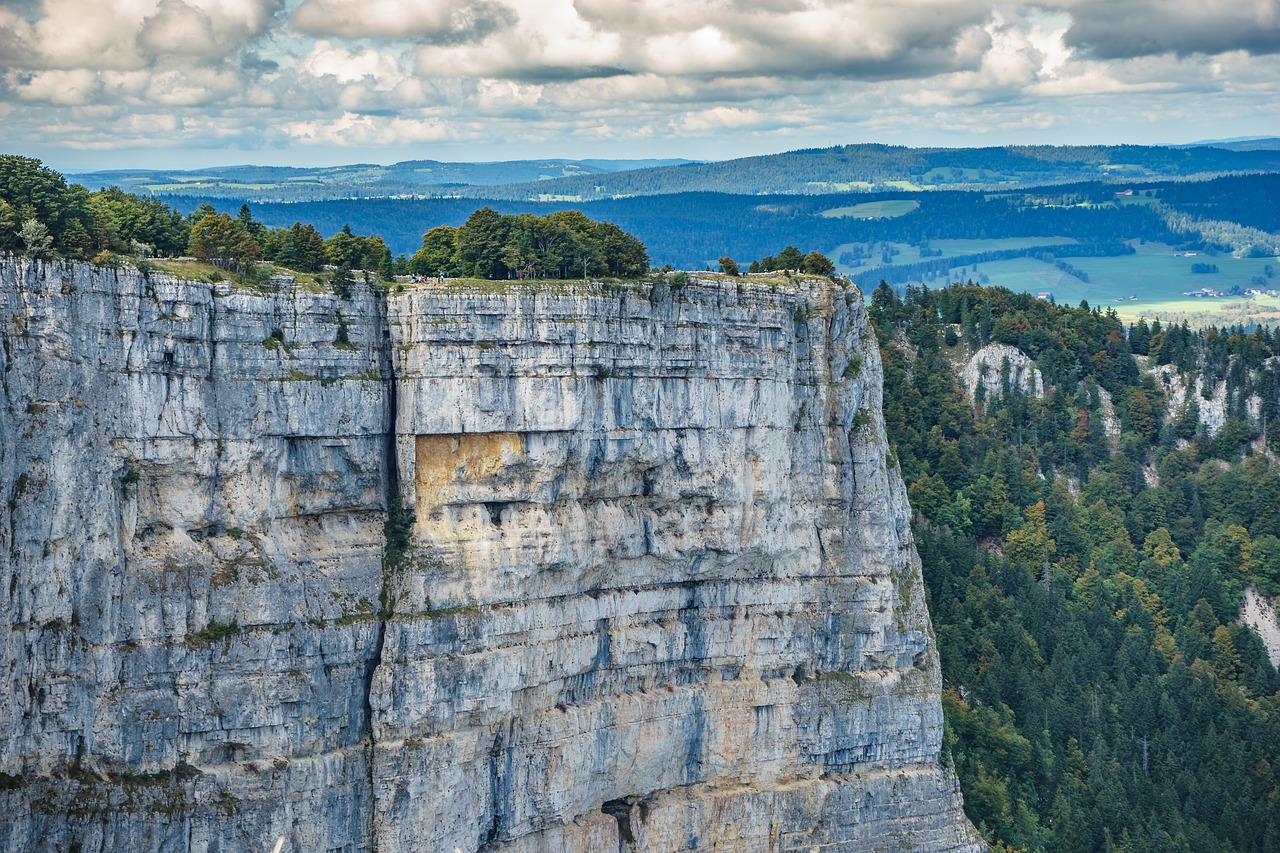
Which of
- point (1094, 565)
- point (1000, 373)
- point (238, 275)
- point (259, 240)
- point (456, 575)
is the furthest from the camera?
point (1000, 373)

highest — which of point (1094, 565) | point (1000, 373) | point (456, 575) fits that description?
point (456, 575)

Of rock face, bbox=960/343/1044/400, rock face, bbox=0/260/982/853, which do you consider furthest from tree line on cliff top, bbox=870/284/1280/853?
rock face, bbox=0/260/982/853

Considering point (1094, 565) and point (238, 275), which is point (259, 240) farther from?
point (1094, 565)

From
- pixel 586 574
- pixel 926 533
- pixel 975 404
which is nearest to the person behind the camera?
pixel 586 574

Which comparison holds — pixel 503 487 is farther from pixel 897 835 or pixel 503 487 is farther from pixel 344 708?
pixel 897 835

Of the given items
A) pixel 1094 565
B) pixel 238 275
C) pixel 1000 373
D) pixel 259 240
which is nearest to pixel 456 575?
pixel 238 275

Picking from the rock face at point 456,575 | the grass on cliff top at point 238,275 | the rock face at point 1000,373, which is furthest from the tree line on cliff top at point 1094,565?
the grass on cliff top at point 238,275

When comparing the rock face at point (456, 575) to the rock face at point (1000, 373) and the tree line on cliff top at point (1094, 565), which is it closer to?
the tree line on cliff top at point (1094, 565)

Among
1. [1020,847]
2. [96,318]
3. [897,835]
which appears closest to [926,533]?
[1020,847]
